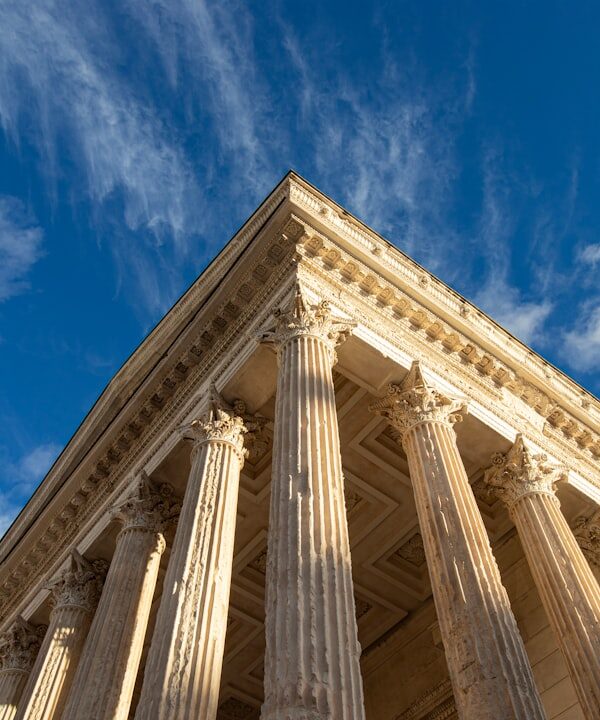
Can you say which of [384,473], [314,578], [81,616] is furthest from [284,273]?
[81,616]

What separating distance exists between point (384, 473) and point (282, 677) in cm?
1103

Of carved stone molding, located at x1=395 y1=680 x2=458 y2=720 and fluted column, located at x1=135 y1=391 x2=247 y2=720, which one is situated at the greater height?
carved stone molding, located at x1=395 y1=680 x2=458 y2=720

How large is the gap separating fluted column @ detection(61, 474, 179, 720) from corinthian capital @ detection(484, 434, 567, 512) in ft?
24.2

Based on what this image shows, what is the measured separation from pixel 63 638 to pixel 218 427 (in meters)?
6.60

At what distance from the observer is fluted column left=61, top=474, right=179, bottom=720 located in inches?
515

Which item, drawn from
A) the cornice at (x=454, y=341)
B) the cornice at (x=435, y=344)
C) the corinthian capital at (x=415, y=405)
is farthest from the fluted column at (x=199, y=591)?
the cornice at (x=454, y=341)

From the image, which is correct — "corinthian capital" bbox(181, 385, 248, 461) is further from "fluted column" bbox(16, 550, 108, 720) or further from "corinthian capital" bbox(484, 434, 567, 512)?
"corinthian capital" bbox(484, 434, 567, 512)

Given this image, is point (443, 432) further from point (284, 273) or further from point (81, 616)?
point (81, 616)

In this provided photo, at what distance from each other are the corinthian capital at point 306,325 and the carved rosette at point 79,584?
8.03 meters

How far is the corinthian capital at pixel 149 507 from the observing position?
15.8 metres

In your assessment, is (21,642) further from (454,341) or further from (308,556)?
(454,341)

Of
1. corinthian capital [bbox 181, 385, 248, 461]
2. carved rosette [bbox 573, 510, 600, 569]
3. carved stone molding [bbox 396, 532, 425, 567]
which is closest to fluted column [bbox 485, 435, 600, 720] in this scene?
carved rosette [bbox 573, 510, 600, 569]

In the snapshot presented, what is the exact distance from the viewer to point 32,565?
69.6 ft

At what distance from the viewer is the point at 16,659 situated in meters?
19.4
